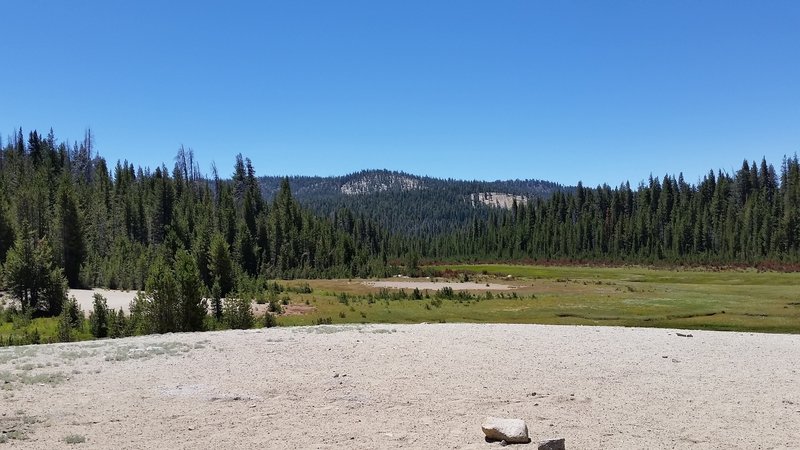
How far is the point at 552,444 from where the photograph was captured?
883 cm

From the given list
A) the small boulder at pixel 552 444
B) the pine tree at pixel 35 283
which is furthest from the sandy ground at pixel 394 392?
the pine tree at pixel 35 283

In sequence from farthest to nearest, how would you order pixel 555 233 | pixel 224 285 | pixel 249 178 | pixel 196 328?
pixel 555 233 → pixel 249 178 → pixel 224 285 → pixel 196 328

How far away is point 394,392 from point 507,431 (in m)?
4.21

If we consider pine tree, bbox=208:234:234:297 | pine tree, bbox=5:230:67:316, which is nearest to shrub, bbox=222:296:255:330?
pine tree, bbox=5:230:67:316

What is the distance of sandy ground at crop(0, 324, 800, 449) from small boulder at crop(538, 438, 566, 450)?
822 millimetres

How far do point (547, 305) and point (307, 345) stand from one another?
1064 inches

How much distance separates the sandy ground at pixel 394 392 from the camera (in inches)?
402

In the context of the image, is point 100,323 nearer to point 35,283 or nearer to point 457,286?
point 35,283

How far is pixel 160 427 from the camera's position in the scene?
34.8 feet

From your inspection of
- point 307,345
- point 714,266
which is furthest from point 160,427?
point 714,266

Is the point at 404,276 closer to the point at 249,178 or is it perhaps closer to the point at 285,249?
the point at 285,249

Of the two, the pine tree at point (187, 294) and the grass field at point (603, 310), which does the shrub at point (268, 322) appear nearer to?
the grass field at point (603, 310)

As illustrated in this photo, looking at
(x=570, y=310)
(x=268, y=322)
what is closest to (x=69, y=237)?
(x=268, y=322)

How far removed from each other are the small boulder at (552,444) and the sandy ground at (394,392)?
0.82 metres
